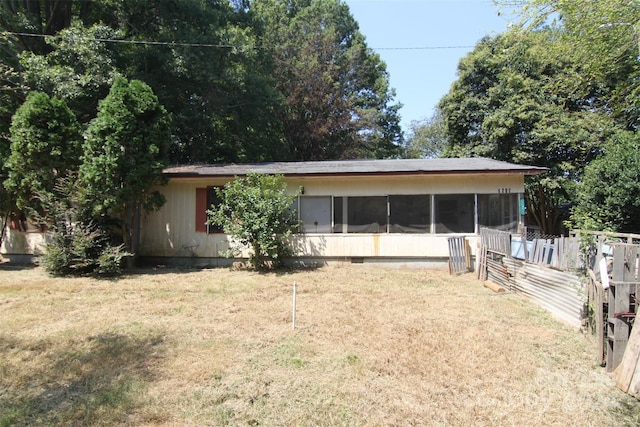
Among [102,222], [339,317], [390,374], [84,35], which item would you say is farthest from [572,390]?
[84,35]

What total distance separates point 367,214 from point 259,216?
9.91 ft

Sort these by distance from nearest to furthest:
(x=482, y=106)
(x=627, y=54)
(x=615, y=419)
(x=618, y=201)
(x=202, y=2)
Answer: (x=615, y=419), (x=627, y=54), (x=618, y=201), (x=202, y=2), (x=482, y=106)

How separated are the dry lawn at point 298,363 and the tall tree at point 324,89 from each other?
17.2 meters

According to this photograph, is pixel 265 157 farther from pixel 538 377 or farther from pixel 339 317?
pixel 538 377

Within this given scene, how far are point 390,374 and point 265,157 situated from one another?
17627 millimetres

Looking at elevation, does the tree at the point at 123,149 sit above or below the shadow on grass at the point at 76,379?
above

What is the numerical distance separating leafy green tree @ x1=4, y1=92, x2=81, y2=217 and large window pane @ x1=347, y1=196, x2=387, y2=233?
23.8 ft

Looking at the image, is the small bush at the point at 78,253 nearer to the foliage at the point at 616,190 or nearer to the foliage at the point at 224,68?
the foliage at the point at 224,68

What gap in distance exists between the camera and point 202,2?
15375 mm

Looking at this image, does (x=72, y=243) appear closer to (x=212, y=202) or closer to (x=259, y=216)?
(x=212, y=202)

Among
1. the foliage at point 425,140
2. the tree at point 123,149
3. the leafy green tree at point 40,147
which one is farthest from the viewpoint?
the foliage at point 425,140

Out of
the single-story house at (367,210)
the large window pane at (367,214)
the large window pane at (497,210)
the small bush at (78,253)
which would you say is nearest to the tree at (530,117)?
the large window pane at (497,210)

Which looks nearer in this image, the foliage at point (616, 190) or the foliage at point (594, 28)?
the foliage at point (594, 28)

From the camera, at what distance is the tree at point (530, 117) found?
15.8 meters
